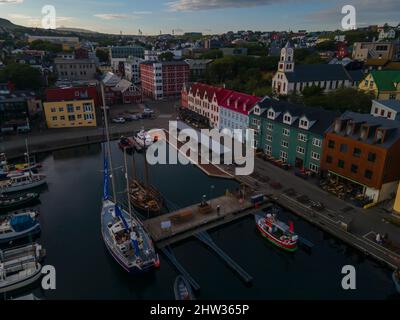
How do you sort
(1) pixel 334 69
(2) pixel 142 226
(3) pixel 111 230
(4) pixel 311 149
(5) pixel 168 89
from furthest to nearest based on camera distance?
(5) pixel 168 89 < (1) pixel 334 69 < (4) pixel 311 149 < (2) pixel 142 226 < (3) pixel 111 230

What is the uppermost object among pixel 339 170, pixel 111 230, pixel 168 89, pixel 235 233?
pixel 168 89

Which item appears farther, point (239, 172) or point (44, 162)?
point (44, 162)

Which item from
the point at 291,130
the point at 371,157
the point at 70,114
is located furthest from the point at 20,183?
the point at 371,157

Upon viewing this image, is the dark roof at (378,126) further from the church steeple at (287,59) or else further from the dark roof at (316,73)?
the church steeple at (287,59)

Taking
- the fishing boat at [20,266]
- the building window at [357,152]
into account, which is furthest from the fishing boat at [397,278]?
the fishing boat at [20,266]

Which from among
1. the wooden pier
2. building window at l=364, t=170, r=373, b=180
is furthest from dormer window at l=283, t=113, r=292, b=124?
the wooden pier

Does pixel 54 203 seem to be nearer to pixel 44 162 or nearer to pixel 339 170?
pixel 44 162

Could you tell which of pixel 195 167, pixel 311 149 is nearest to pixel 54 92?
pixel 195 167
